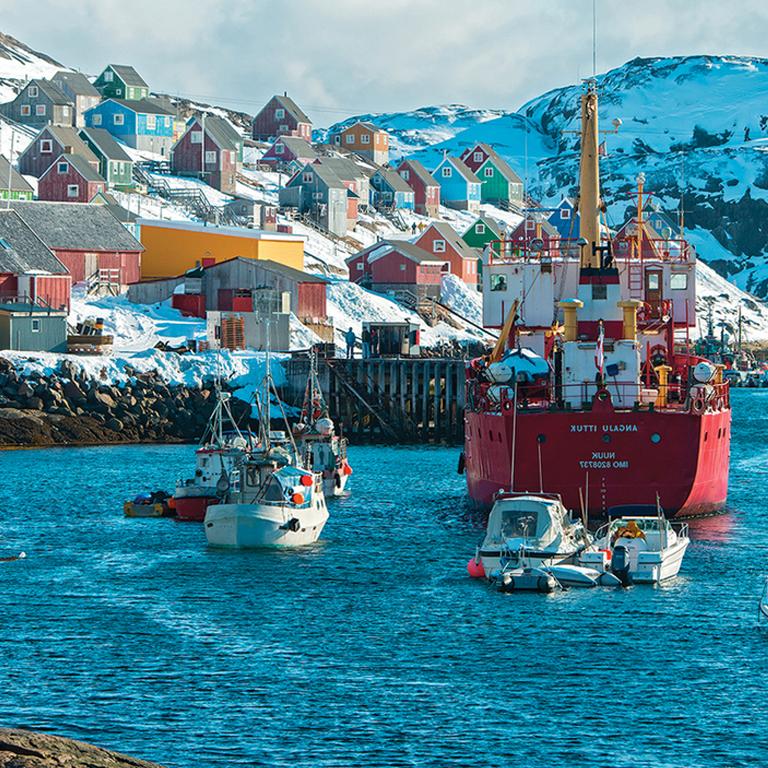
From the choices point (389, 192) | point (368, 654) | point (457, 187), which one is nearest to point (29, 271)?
point (368, 654)

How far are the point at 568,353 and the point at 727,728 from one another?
25.7m

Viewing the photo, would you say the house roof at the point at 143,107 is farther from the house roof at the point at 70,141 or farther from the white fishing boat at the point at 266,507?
the white fishing boat at the point at 266,507

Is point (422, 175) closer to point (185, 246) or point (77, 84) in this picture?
point (77, 84)

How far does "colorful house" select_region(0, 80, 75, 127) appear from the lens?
15825cm

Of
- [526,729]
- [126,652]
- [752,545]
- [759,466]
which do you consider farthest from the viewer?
[759,466]

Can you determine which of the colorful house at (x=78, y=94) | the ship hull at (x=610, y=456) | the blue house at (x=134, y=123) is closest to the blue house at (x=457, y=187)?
the blue house at (x=134, y=123)

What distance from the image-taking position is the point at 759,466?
82.1m

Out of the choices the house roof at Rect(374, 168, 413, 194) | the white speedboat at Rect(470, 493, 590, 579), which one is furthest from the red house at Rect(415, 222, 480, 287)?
the white speedboat at Rect(470, 493, 590, 579)

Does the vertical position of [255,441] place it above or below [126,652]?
above

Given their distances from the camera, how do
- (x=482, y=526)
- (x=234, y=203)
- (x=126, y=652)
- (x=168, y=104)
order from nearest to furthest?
(x=126, y=652) < (x=482, y=526) < (x=234, y=203) < (x=168, y=104)

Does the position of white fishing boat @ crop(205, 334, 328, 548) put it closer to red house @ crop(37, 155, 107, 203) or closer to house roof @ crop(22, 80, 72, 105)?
red house @ crop(37, 155, 107, 203)

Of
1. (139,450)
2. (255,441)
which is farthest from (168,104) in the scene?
(255,441)

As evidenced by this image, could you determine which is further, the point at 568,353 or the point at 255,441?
the point at 255,441

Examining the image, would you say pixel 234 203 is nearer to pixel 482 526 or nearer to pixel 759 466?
pixel 759 466
